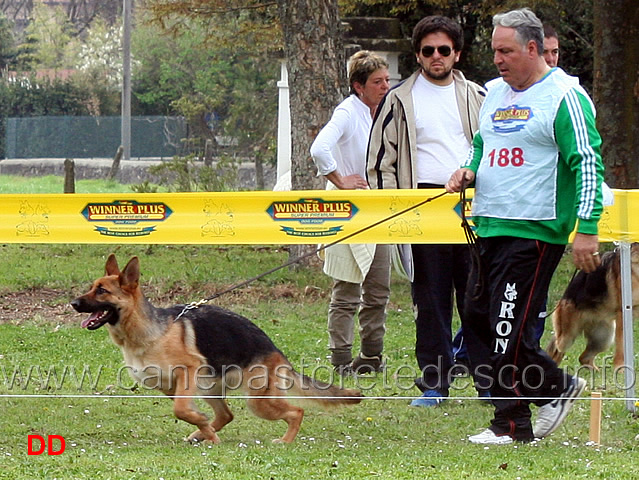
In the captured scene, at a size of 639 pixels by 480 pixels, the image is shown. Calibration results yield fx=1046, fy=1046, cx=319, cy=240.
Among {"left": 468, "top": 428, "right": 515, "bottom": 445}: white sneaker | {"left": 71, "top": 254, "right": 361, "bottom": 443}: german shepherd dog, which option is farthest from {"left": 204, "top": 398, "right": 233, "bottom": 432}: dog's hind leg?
{"left": 468, "top": 428, "right": 515, "bottom": 445}: white sneaker

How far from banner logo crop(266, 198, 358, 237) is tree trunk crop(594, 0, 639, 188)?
770 centimetres

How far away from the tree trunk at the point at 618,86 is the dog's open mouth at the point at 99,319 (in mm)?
9159

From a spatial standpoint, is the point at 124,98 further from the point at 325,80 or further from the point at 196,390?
the point at 196,390

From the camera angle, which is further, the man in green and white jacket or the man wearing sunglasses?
the man wearing sunglasses

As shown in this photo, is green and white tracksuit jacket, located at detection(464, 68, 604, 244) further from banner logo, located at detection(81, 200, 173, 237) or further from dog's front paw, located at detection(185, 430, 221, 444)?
banner logo, located at detection(81, 200, 173, 237)

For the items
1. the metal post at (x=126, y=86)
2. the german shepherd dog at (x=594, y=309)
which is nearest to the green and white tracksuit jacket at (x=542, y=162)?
the german shepherd dog at (x=594, y=309)

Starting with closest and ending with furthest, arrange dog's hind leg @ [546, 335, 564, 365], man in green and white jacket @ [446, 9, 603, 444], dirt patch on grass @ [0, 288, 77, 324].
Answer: man in green and white jacket @ [446, 9, 603, 444]
dog's hind leg @ [546, 335, 564, 365]
dirt patch on grass @ [0, 288, 77, 324]

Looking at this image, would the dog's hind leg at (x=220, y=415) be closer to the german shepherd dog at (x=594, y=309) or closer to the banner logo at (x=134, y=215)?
the banner logo at (x=134, y=215)

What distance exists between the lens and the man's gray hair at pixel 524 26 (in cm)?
517

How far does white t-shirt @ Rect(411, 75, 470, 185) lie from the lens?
6.51 metres

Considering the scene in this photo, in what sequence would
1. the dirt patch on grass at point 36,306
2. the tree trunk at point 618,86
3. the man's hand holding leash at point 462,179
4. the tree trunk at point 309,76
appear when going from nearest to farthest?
the man's hand holding leash at point 462,179 < the dirt patch on grass at point 36,306 < the tree trunk at point 309,76 < the tree trunk at point 618,86

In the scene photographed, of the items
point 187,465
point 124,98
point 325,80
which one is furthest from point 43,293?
point 124,98

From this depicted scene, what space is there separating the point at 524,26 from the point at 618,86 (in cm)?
870

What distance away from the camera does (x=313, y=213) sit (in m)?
6.66
